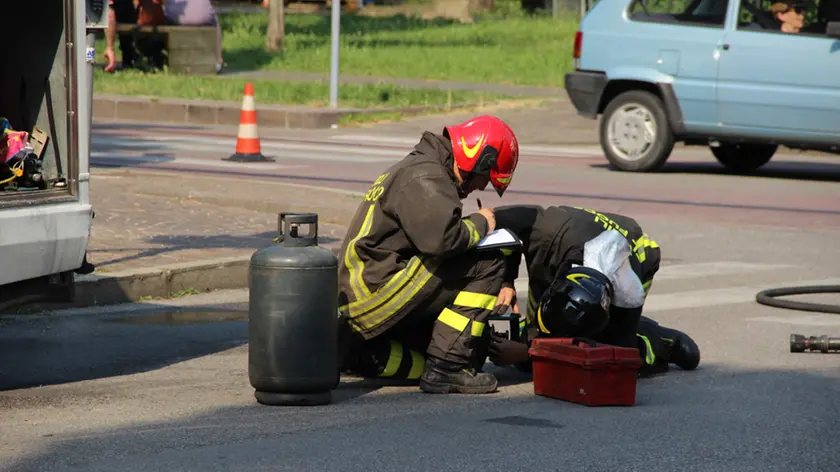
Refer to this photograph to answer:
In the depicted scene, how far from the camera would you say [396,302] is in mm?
6148

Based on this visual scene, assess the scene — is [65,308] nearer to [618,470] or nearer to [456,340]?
[456,340]

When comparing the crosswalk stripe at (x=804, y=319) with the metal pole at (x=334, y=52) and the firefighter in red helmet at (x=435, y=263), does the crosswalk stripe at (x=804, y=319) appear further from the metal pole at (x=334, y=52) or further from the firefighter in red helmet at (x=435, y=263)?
the metal pole at (x=334, y=52)

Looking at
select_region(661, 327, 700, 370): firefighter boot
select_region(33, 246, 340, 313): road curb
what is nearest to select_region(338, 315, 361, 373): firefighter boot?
select_region(661, 327, 700, 370): firefighter boot

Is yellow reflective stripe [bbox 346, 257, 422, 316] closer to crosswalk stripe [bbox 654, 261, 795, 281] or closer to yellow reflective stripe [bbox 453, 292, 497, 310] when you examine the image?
yellow reflective stripe [bbox 453, 292, 497, 310]

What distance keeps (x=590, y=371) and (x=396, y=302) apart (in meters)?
0.84

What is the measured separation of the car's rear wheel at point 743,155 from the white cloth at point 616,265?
9.90 m

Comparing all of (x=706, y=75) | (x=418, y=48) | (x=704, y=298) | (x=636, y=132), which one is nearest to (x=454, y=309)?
(x=704, y=298)

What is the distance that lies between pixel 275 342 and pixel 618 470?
153 cm

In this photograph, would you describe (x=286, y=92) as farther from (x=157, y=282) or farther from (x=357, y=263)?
(x=357, y=263)

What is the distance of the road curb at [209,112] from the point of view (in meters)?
19.8

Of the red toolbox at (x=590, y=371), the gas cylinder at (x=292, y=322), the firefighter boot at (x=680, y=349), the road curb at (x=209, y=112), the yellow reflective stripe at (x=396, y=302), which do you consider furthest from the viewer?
the road curb at (x=209, y=112)

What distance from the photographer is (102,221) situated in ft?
33.9

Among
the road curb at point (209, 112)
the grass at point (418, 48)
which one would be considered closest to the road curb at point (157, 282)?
the road curb at point (209, 112)

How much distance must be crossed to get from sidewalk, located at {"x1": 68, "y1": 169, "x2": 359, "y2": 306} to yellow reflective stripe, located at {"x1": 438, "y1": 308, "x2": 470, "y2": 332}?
2536mm
